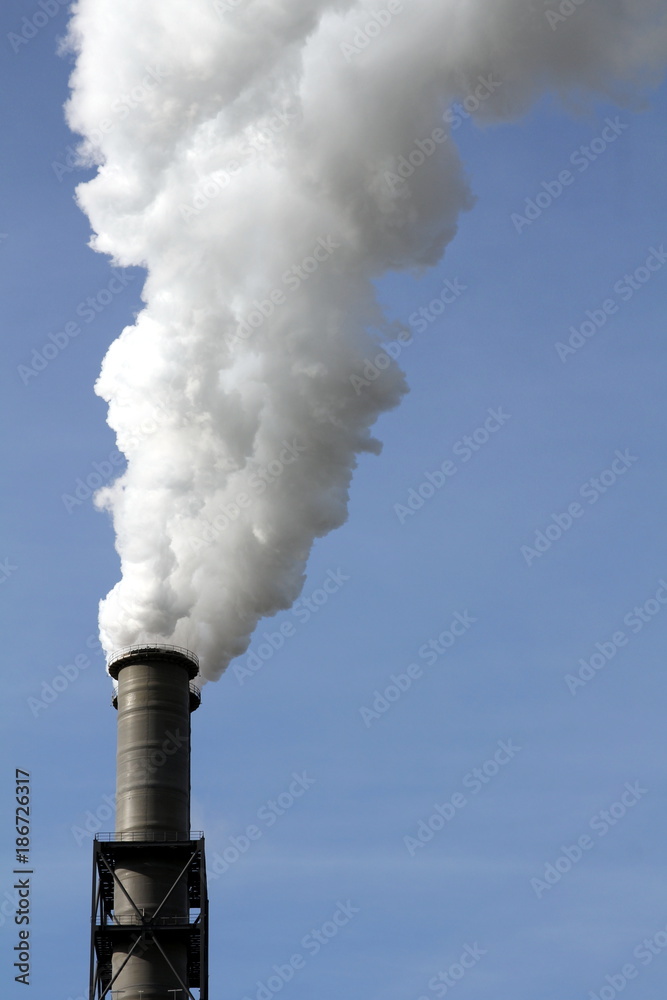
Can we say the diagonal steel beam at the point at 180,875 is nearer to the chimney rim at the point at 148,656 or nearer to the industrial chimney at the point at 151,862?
the industrial chimney at the point at 151,862

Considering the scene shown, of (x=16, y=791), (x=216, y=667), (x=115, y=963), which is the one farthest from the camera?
(x=216, y=667)

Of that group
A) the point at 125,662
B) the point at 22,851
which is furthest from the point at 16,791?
the point at 125,662

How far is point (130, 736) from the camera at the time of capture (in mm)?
54219

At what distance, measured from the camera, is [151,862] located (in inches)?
2069

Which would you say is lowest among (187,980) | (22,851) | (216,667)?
(187,980)

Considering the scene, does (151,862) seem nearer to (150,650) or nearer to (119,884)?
(119,884)

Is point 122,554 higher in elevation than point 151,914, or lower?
higher

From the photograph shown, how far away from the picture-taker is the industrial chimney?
51.5 meters

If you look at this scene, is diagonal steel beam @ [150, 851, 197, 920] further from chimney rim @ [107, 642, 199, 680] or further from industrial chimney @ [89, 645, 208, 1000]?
chimney rim @ [107, 642, 199, 680]

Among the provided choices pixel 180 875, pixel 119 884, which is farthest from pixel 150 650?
pixel 119 884

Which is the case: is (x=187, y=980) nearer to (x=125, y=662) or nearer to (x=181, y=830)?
(x=181, y=830)

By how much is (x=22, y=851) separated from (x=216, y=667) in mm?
10246

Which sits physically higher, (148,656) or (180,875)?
(148,656)

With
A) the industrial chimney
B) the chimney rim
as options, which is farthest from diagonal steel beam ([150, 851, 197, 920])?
the chimney rim
